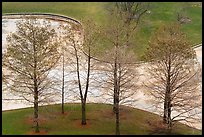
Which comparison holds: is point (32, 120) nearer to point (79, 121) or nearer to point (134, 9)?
point (79, 121)

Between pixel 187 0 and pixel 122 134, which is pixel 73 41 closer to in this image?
pixel 122 134

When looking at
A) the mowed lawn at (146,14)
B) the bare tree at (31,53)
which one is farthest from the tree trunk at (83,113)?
the mowed lawn at (146,14)

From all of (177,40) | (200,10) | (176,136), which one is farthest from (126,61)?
(200,10)

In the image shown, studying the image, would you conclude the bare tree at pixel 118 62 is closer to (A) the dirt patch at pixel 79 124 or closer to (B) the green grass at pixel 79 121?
(B) the green grass at pixel 79 121

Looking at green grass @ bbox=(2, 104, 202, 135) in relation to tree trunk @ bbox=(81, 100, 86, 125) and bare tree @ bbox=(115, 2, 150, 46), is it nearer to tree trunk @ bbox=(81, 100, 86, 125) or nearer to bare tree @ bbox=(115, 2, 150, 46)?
tree trunk @ bbox=(81, 100, 86, 125)

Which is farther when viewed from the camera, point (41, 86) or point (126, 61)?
point (41, 86)
